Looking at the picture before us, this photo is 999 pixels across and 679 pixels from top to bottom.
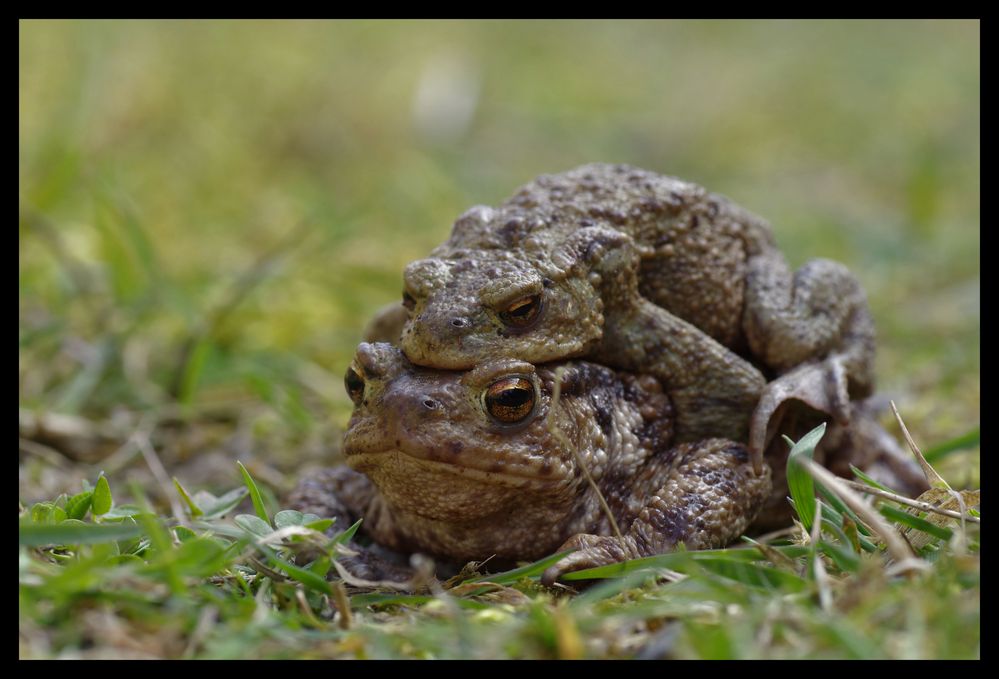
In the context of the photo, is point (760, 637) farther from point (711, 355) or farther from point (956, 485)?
point (956, 485)

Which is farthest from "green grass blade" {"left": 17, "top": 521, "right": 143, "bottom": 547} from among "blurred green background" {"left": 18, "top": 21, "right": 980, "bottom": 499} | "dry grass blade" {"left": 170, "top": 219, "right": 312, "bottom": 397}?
"dry grass blade" {"left": 170, "top": 219, "right": 312, "bottom": 397}

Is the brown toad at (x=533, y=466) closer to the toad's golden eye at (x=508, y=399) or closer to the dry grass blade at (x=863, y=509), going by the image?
the toad's golden eye at (x=508, y=399)

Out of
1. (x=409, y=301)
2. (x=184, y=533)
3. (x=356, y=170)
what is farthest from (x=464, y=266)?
(x=356, y=170)

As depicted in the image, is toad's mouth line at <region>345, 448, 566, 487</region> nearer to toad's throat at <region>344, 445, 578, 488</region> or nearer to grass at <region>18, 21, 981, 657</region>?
toad's throat at <region>344, 445, 578, 488</region>

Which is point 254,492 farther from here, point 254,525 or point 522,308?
point 522,308

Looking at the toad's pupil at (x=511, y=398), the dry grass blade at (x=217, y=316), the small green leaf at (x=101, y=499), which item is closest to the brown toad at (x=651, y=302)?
the toad's pupil at (x=511, y=398)

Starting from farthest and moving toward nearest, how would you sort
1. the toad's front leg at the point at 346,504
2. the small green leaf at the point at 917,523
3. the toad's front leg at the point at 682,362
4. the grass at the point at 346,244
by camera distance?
the toad's front leg at the point at 682,362
the toad's front leg at the point at 346,504
the small green leaf at the point at 917,523
the grass at the point at 346,244
